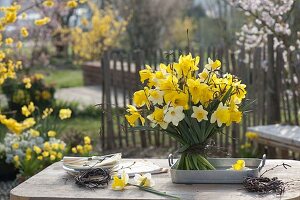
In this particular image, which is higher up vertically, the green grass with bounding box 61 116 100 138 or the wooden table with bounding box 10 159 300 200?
the wooden table with bounding box 10 159 300 200

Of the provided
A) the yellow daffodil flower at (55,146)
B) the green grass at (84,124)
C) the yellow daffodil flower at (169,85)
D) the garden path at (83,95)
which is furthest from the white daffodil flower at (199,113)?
the garden path at (83,95)

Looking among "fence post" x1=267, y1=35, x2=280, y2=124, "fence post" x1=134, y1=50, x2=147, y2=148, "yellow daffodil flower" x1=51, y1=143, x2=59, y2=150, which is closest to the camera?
"yellow daffodil flower" x1=51, y1=143, x2=59, y2=150

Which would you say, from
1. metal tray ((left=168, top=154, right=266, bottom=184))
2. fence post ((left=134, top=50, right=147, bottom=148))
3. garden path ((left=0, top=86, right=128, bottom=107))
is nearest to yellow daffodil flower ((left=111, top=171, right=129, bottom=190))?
metal tray ((left=168, top=154, right=266, bottom=184))

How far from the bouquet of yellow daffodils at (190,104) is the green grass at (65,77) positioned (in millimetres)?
13296

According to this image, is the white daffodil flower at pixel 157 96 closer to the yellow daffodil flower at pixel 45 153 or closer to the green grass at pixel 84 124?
the yellow daffodil flower at pixel 45 153

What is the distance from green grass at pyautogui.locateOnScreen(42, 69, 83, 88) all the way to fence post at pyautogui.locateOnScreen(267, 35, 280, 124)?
9.19 meters

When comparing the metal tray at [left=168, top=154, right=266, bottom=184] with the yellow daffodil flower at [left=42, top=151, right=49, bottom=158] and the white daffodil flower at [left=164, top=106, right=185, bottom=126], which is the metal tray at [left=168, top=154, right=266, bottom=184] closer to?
the white daffodil flower at [left=164, top=106, right=185, bottom=126]

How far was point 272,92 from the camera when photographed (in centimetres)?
799

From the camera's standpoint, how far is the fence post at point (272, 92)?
7.93 meters

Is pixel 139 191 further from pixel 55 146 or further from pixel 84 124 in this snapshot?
pixel 84 124

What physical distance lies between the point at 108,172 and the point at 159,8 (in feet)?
58.6

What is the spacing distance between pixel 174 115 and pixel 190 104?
0.32 ft

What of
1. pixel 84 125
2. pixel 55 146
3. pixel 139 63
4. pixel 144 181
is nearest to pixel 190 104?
pixel 144 181

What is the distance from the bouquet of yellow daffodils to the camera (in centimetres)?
317
